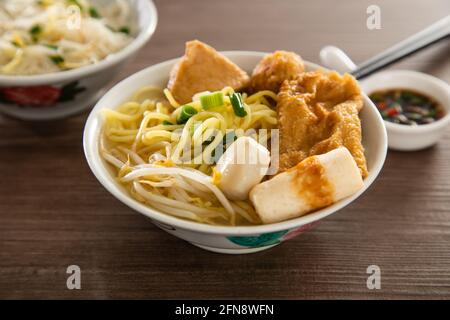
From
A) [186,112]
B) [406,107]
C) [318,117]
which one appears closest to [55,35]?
[186,112]

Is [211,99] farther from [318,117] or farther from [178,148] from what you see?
[318,117]

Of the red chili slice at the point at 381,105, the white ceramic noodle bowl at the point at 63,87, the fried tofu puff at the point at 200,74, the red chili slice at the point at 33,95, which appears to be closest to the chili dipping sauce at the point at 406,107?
the red chili slice at the point at 381,105

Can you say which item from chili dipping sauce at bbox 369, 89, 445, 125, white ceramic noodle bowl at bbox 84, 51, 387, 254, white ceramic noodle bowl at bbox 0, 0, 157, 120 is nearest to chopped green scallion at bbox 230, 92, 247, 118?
white ceramic noodle bowl at bbox 84, 51, 387, 254

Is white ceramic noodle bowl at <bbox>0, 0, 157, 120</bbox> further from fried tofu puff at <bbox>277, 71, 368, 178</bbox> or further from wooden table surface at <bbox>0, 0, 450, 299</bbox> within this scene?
fried tofu puff at <bbox>277, 71, 368, 178</bbox>

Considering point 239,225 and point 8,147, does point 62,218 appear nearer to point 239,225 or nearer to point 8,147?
point 8,147

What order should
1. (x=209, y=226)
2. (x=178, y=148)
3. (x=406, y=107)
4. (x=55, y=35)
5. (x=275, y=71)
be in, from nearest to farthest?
1. (x=209, y=226)
2. (x=178, y=148)
3. (x=275, y=71)
4. (x=406, y=107)
5. (x=55, y=35)

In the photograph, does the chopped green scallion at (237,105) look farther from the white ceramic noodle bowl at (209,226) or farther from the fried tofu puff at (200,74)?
the white ceramic noodle bowl at (209,226)
